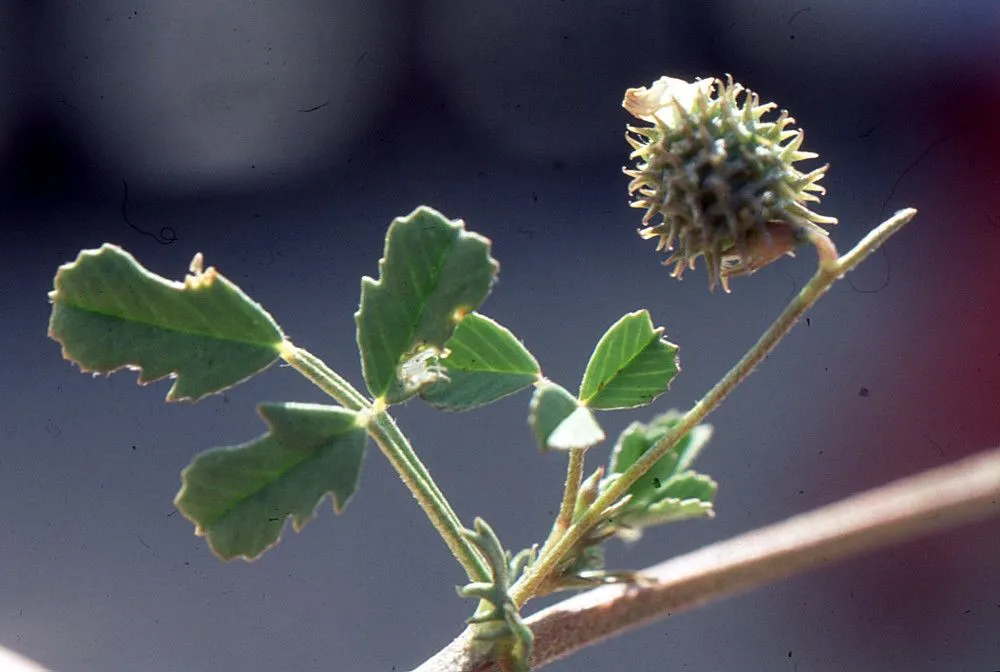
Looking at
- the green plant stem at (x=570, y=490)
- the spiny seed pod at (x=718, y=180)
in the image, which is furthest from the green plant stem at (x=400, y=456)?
the spiny seed pod at (x=718, y=180)

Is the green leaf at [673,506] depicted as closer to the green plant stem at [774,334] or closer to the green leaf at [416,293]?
the green plant stem at [774,334]

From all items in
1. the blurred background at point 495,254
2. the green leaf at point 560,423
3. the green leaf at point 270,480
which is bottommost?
the blurred background at point 495,254

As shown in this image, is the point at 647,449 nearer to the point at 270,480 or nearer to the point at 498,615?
the point at 498,615

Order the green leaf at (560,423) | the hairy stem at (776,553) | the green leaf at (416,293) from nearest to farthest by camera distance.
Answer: the green leaf at (560,423) < the green leaf at (416,293) < the hairy stem at (776,553)

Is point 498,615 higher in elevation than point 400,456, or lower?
lower

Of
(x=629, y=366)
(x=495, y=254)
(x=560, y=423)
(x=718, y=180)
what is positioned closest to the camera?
(x=560, y=423)

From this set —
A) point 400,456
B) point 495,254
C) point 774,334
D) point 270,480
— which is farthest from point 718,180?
point 495,254

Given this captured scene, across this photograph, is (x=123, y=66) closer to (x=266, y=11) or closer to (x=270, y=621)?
(x=266, y=11)

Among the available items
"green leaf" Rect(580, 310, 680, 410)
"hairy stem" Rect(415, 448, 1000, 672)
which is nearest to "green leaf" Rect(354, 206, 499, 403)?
"green leaf" Rect(580, 310, 680, 410)
